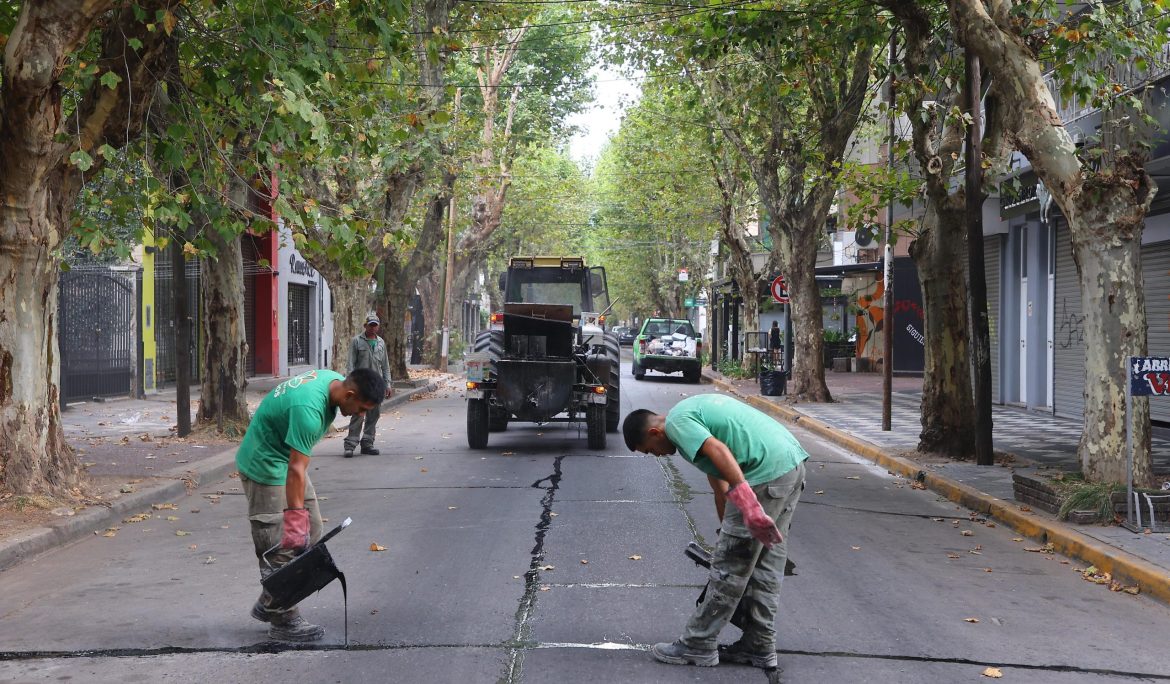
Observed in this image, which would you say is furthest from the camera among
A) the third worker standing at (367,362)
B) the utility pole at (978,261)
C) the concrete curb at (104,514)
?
the third worker standing at (367,362)

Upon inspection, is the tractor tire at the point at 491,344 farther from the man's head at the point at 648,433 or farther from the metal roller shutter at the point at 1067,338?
the man's head at the point at 648,433

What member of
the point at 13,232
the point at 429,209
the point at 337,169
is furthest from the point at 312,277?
the point at 13,232

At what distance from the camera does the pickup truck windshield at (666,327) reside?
118ft

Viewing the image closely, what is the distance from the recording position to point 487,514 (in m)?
9.66

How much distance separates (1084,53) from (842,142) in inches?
356

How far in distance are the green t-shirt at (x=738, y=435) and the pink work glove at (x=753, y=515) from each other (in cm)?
17

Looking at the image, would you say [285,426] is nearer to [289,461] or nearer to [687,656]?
[289,461]

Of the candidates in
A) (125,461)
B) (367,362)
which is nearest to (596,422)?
(367,362)

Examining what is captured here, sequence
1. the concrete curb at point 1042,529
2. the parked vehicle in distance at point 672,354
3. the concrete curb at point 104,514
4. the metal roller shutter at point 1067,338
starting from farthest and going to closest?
the parked vehicle in distance at point 672,354
the metal roller shutter at point 1067,338
the concrete curb at point 104,514
the concrete curb at point 1042,529

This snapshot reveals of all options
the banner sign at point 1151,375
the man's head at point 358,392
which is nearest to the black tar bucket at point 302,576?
the man's head at point 358,392

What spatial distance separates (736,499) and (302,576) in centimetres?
222

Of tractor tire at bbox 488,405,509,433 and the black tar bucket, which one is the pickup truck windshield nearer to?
tractor tire at bbox 488,405,509,433

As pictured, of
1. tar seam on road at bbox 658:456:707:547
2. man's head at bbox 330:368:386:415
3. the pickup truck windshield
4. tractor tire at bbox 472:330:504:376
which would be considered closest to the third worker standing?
tractor tire at bbox 472:330:504:376

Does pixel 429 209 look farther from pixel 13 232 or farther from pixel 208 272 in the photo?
pixel 13 232
